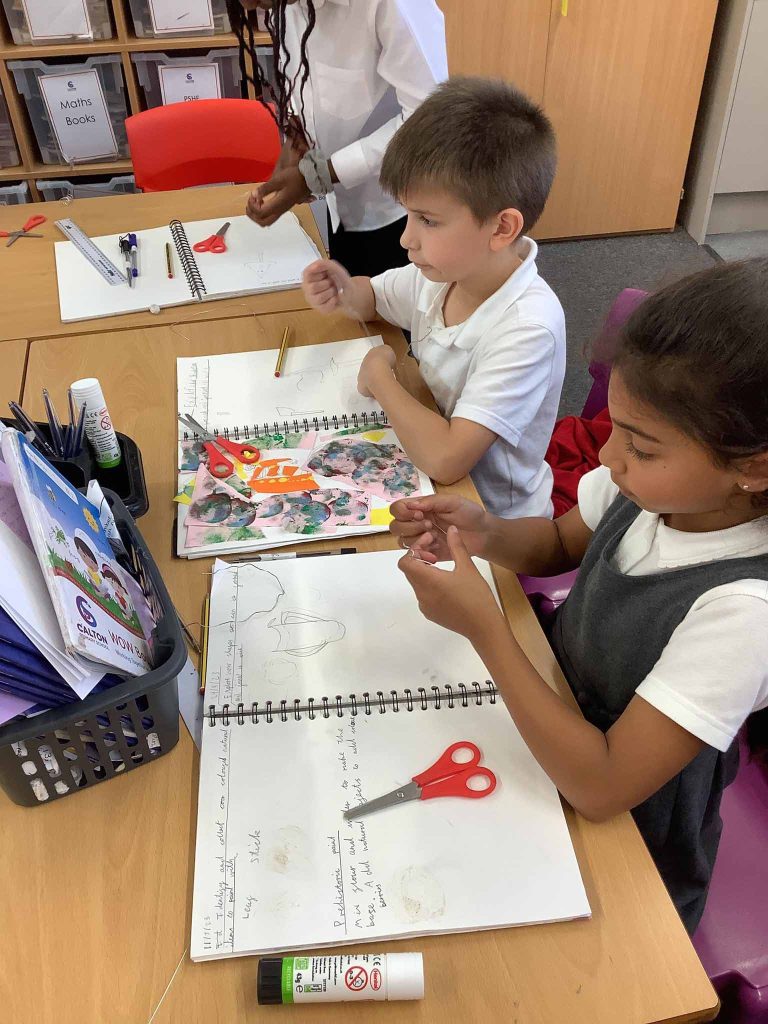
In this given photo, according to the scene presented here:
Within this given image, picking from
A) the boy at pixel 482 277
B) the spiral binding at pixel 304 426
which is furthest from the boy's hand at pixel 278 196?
the spiral binding at pixel 304 426

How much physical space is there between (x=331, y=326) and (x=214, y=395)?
0.27m

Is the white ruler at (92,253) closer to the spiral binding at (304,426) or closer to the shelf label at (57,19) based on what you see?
the spiral binding at (304,426)

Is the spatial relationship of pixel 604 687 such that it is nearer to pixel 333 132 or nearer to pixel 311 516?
pixel 311 516

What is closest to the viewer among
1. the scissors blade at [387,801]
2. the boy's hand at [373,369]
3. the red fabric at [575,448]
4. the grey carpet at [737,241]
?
the scissors blade at [387,801]

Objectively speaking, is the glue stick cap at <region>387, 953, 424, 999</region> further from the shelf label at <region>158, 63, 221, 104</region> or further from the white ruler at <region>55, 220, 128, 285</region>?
the shelf label at <region>158, 63, 221, 104</region>

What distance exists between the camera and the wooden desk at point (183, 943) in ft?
1.95

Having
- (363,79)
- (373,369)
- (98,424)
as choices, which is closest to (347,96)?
(363,79)

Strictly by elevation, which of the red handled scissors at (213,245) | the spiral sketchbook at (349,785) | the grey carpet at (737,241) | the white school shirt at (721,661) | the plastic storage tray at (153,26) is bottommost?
the grey carpet at (737,241)

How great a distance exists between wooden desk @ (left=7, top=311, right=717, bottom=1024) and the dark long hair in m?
0.34

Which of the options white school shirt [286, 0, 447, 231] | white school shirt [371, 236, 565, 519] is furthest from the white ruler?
white school shirt [371, 236, 565, 519]

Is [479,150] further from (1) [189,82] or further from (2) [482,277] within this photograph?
(1) [189,82]

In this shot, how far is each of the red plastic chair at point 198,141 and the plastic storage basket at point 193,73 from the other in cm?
67

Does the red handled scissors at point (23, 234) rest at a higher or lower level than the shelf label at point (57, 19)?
lower

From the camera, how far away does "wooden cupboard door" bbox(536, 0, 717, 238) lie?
→ 274 cm
